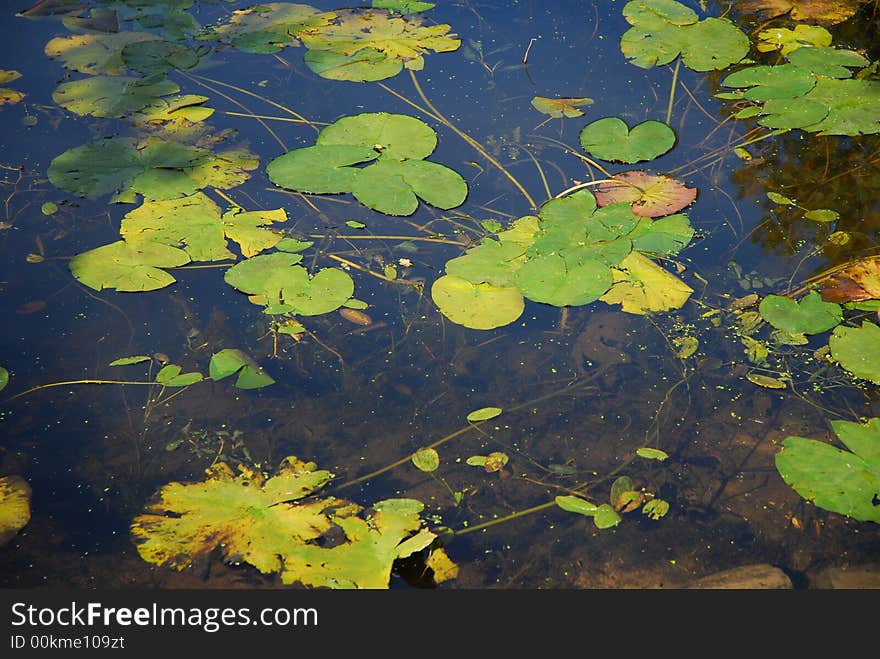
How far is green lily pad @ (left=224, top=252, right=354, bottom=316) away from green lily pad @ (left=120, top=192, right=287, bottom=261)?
0.25ft

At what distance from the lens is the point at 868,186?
2627mm

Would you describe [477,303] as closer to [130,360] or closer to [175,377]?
[175,377]

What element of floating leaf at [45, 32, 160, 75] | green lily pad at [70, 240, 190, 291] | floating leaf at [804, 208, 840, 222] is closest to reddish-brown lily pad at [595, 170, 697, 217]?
floating leaf at [804, 208, 840, 222]

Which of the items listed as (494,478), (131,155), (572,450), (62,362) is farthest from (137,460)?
(131,155)

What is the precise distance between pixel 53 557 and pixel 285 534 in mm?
497

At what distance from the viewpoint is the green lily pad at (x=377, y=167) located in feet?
8.29

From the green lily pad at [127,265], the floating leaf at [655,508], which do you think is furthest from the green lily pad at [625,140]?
the green lily pad at [127,265]

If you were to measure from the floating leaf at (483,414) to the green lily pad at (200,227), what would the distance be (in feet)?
2.75

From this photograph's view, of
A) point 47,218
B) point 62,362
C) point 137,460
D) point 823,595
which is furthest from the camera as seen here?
point 47,218

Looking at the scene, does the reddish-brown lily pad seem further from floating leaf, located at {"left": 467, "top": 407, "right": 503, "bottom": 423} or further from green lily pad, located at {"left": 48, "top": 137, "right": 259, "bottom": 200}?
green lily pad, located at {"left": 48, "top": 137, "right": 259, "bottom": 200}

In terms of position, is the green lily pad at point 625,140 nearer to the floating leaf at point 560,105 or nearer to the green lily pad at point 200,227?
the floating leaf at point 560,105

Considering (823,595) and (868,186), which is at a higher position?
(868,186)

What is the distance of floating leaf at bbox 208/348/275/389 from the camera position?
2061mm

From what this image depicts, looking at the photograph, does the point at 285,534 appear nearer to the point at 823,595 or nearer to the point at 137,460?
the point at 137,460
